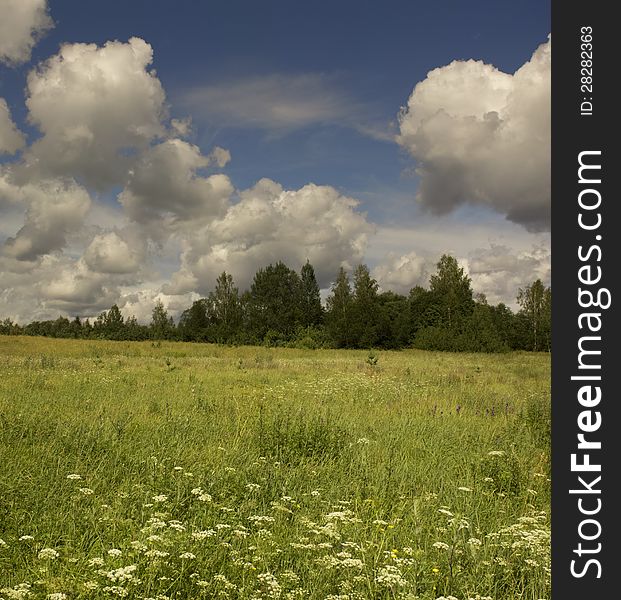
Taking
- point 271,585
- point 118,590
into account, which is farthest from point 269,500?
point 118,590

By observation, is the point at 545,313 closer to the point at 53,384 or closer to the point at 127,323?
the point at 53,384

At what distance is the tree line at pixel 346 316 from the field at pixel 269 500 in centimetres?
4596

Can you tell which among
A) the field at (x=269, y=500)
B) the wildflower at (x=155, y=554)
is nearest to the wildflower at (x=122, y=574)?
the field at (x=269, y=500)

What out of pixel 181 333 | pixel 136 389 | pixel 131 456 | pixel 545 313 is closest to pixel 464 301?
pixel 545 313

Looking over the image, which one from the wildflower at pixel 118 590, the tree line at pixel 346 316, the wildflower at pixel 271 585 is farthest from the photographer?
the tree line at pixel 346 316

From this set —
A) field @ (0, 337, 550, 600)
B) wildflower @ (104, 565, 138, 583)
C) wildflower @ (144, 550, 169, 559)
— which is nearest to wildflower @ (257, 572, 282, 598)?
field @ (0, 337, 550, 600)

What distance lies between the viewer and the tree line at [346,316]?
63500 mm

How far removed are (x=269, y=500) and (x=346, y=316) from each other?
60.1m

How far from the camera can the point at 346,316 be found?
64750 mm

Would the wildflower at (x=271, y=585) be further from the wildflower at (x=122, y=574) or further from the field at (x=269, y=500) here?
the wildflower at (x=122, y=574)

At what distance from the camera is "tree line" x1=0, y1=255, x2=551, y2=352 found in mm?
63500

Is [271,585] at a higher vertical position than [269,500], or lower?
higher

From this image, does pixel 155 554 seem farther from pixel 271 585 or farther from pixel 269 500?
pixel 269 500

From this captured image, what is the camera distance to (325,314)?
7594 cm
